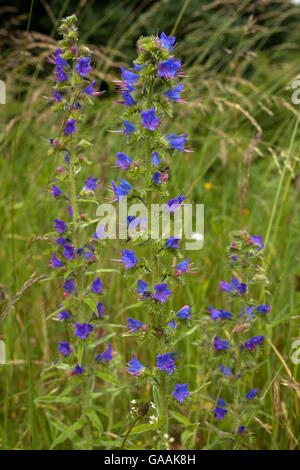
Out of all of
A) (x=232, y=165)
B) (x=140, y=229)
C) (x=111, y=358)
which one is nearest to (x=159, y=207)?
(x=140, y=229)

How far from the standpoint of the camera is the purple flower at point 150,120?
6.14ft

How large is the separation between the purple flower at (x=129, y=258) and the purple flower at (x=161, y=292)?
151mm

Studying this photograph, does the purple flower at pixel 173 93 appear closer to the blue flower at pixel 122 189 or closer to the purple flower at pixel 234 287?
the blue flower at pixel 122 189

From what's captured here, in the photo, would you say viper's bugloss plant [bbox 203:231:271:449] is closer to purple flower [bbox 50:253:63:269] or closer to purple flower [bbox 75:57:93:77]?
purple flower [bbox 50:253:63:269]

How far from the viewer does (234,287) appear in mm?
2576

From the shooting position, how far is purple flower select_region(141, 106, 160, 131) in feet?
6.14

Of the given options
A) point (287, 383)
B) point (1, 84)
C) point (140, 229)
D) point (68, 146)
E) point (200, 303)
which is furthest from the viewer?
point (1, 84)

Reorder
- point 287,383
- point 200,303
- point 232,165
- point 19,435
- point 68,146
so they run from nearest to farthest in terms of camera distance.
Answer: point 287,383
point 68,146
point 19,435
point 200,303
point 232,165

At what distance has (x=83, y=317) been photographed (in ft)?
8.00

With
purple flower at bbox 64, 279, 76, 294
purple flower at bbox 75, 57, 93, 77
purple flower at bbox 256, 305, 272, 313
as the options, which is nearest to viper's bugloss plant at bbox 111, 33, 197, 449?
purple flower at bbox 75, 57, 93, 77

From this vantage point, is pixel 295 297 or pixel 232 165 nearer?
pixel 295 297

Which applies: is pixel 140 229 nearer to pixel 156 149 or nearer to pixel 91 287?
pixel 156 149

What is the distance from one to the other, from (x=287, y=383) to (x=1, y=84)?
3184mm

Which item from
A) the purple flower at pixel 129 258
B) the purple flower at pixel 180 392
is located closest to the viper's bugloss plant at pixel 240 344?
the purple flower at pixel 180 392
